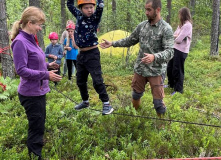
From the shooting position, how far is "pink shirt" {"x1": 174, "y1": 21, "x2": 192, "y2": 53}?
6343mm

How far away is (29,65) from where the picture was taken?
2.84 m

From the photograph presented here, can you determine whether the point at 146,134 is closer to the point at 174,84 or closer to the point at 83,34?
the point at 83,34

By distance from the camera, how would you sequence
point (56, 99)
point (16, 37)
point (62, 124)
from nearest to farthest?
point (16, 37) < point (62, 124) < point (56, 99)

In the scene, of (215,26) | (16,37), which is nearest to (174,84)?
(16,37)

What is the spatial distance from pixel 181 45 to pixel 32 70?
4.94m

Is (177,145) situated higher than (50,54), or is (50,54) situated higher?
(50,54)

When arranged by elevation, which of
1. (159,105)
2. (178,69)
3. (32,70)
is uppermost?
(32,70)

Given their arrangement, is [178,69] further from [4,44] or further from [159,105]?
[4,44]

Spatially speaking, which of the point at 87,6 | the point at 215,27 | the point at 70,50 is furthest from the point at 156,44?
the point at 215,27

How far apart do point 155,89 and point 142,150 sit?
3.74 feet

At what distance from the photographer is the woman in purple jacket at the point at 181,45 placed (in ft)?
20.9

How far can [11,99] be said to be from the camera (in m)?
5.91

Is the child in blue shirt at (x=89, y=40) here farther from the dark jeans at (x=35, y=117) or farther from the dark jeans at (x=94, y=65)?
the dark jeans at (x=35, y=117)

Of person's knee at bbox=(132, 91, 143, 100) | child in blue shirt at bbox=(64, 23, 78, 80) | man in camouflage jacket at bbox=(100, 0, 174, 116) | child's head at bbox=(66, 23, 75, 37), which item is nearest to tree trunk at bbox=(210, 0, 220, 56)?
child in blue shirt at bbox=(64, 23, 78, 80)
